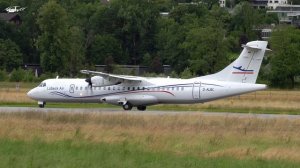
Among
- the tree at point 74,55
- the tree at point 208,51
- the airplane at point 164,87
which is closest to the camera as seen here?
the airplane at point 164,87

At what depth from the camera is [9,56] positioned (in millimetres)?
114750

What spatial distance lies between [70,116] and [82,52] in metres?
75.3

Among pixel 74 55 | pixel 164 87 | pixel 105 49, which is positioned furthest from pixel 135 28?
pixel 164 87

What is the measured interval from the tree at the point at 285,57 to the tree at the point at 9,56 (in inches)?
1245

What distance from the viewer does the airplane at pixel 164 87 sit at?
164ft

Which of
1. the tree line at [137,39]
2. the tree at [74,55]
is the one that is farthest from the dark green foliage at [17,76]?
the tree at [74,55]

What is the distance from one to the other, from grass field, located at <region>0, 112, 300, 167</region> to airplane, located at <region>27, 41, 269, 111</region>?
727cm

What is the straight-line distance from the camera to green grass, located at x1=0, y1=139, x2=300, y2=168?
79.6 ft

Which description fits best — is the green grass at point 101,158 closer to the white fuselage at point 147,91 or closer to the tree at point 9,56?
the white fuselage at point 147,91

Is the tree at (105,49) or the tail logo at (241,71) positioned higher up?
the tail logo at (241,71)

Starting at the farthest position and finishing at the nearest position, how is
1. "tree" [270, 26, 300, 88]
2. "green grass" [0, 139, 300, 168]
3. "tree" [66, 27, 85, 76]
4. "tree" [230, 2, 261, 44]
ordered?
1. "tree" [230, 2, 261, 44]
2. "tree" [66, 27, 85, 76]
3. "tree" [270, 26, 300, 88]
4. "green grass" [0, 139, 300, 168]

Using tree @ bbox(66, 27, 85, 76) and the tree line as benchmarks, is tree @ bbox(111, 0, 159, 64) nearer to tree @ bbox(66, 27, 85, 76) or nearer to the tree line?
the tree line

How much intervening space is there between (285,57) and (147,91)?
56.3 metres

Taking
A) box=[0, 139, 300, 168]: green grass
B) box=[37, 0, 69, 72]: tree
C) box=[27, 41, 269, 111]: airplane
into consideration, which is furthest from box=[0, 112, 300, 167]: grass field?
box=[37, 0, 69, 72]: tree
